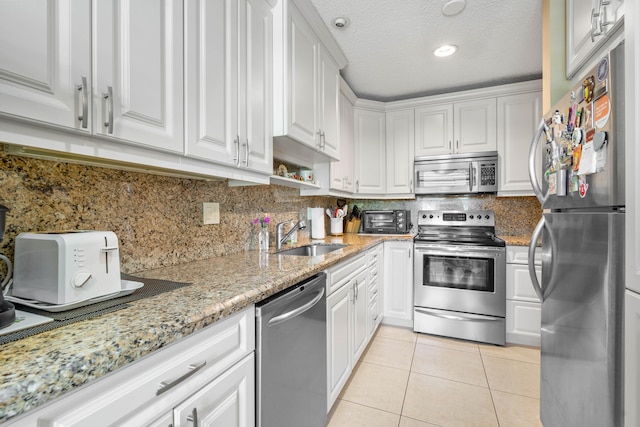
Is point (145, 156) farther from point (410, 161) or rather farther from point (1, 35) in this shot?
point (410, 161)

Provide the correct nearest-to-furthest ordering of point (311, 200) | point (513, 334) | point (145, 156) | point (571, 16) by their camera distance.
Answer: point (145, 156)
point (571, 16)
point (513, 334)
point (311, 200)

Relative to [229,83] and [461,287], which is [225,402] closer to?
[229,83]

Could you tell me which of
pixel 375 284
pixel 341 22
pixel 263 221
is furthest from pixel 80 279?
pixel 375 284

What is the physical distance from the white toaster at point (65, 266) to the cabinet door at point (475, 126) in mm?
3040

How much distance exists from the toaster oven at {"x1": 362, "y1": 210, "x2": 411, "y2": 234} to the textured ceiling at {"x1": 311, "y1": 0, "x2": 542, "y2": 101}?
135cm

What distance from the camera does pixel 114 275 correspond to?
0.83 metres

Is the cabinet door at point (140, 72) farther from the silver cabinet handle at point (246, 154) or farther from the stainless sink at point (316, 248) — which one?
the stainless sink at point (316, 248)

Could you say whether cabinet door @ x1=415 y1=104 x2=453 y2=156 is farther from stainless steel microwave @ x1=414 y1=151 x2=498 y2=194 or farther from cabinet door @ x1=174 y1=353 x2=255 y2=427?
cabinet door @ x1=174 y1=353 x2=255 y2=427

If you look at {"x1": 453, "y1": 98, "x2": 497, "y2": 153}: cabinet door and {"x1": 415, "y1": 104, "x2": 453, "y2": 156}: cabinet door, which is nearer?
{"x1": 453, "y1": 98, "x2": 497, "y2": 153}: cabinet door

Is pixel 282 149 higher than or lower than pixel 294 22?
lower

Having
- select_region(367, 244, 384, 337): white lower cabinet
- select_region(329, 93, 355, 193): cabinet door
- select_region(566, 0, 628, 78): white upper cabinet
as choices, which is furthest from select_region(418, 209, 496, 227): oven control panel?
select_region(566, 0, 628, 78): white upper cabinet

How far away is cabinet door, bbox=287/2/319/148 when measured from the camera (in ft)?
5.45

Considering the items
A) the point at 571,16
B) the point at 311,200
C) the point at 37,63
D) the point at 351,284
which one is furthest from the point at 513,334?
the point at 37,63

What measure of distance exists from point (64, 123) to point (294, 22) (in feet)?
4.62
